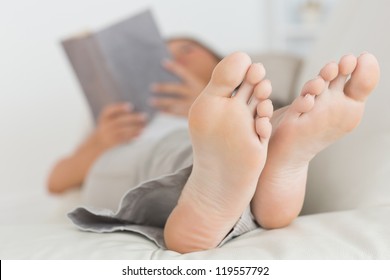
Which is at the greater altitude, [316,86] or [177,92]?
[316,86]

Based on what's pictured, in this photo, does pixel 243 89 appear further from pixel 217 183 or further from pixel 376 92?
pixel 376 92

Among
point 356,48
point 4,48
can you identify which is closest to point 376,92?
point 356,48

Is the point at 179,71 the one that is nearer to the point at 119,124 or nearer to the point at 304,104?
the point at 119,124

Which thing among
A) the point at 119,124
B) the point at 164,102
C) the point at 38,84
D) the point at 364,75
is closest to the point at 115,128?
the point at 119,124

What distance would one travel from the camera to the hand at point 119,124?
1.28 metres

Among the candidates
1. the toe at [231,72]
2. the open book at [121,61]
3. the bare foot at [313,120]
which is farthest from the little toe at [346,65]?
the open book at [121,61]

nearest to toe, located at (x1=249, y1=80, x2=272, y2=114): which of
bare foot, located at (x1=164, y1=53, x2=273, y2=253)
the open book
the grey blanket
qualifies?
bare foot, located at (x1=164, y1=53, x2=273, y2=253)

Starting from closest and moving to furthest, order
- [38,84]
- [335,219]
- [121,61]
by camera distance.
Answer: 1. [335,219]
2. [121,61]
3. [38,84]

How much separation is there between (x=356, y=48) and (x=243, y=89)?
362 millimetres

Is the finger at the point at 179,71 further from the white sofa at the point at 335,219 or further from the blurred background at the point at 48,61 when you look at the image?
the blurred background at the point at 48,61

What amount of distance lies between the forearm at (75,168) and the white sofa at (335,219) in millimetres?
483

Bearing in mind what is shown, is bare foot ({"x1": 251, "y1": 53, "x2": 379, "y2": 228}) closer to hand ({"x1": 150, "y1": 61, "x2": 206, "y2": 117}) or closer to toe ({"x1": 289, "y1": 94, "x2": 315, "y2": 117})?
toe ({"x1": 289, "y1": 94, "x2": 315, "y2": 117})

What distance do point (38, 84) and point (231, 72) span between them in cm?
144

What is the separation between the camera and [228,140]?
0.60m
